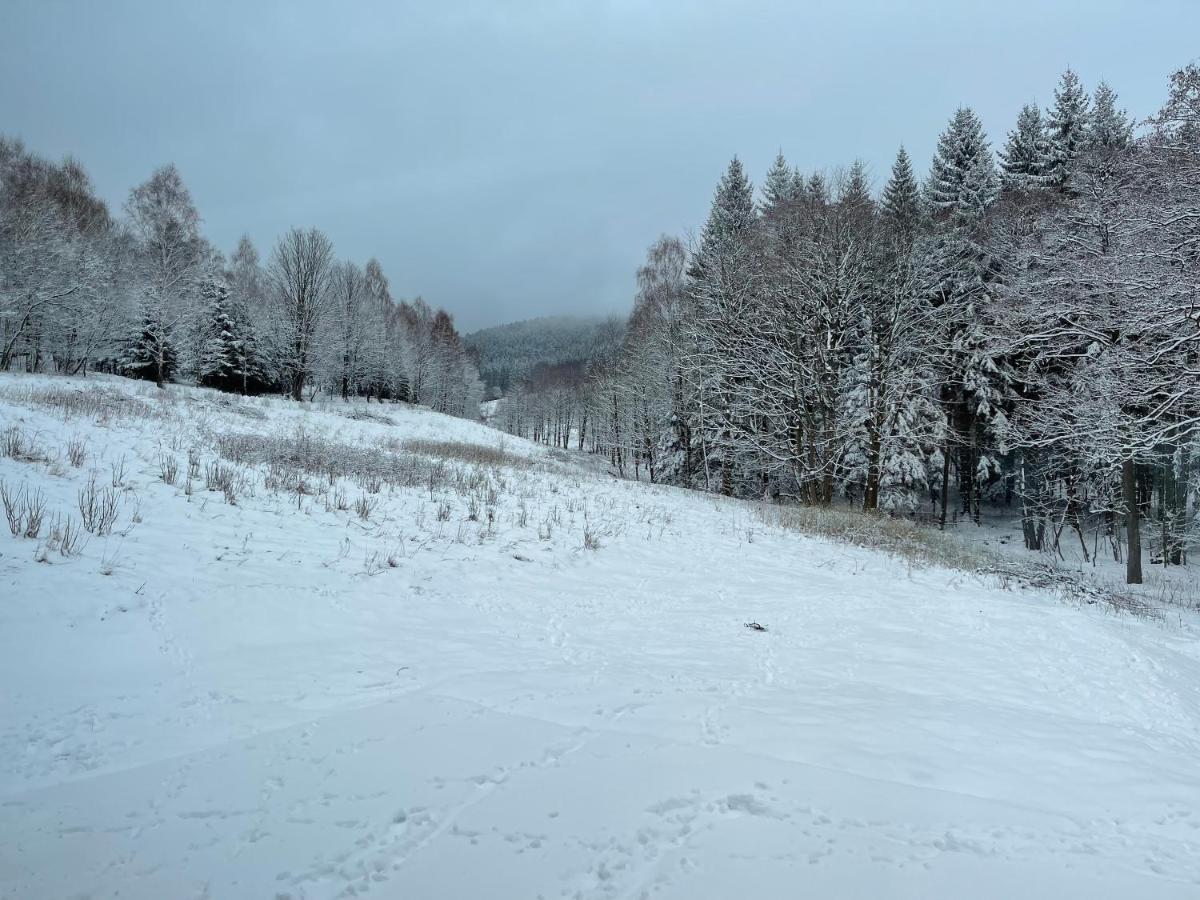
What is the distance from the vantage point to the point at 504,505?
9.47 meters

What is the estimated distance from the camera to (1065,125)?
68.0ft

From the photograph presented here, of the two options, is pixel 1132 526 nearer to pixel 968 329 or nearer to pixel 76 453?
pixel 968 329

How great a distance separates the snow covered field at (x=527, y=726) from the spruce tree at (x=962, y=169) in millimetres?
20218

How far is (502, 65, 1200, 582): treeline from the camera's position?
10.2 m

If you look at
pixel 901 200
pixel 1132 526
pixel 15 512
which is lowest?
pixel 1132 526

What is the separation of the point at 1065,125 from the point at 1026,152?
200 cm

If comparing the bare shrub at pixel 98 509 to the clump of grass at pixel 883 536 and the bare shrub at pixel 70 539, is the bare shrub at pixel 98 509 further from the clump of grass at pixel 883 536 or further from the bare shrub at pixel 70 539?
the clump of grass at pixel 883 536

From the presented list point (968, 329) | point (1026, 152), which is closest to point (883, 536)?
point (968, 329)

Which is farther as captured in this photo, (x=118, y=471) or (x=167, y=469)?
(x=167, y=469)

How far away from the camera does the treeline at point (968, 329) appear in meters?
10.2

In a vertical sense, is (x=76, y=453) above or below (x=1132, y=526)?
above

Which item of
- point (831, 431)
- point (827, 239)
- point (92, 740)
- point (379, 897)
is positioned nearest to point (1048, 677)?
point (379, 897)

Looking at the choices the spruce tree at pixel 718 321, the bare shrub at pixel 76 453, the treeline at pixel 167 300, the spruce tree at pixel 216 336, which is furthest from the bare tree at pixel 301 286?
the bare shrub at pixel 76 453

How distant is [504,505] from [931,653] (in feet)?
21.2
